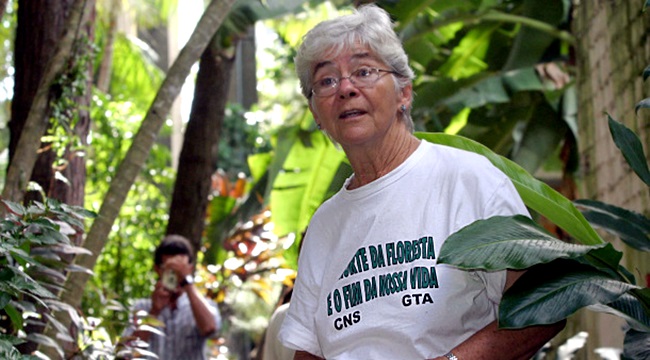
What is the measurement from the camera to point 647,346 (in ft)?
10.6

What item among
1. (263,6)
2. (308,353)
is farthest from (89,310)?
(308,353)

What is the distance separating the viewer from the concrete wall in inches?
241

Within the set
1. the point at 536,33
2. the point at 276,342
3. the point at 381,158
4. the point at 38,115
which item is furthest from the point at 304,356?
the point at 536,33

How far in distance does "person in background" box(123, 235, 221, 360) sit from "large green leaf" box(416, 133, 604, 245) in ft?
10.3

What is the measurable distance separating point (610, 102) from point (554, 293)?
4.27m

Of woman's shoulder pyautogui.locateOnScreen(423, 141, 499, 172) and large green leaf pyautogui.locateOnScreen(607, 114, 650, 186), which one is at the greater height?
large green leaf pyautogui.locateOnScreen(607, 114, 650, 186)

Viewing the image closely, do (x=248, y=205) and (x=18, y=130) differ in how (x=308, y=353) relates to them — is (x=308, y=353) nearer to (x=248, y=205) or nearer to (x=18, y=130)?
(x=18, y=130)

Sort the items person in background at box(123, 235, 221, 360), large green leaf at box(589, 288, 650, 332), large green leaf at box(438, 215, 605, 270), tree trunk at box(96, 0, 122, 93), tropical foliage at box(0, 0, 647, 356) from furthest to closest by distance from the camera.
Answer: tree trunk at box(96, 0, 122, 93) → person in background at box(123, 235, 221, 360) → tropical foliage at box(0, 0, 647, 356) → large green leaf at box(589, 288, 650, 332) → large green leaf at box(438, 215, 605, 270)

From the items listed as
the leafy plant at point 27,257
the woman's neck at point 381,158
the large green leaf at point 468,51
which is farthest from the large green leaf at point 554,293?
the large green leaf at point 468,51

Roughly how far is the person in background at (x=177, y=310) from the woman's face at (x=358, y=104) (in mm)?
3523

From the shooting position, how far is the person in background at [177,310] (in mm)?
6988

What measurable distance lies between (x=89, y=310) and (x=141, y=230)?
3.33m

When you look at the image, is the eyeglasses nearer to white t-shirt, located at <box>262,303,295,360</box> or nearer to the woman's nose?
the woman's nose

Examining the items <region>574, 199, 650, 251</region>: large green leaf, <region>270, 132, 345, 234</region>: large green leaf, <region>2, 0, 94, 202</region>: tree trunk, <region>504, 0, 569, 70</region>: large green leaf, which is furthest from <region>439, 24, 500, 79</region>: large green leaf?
<region>574, 199, 650, 251</region>: large green leaf
